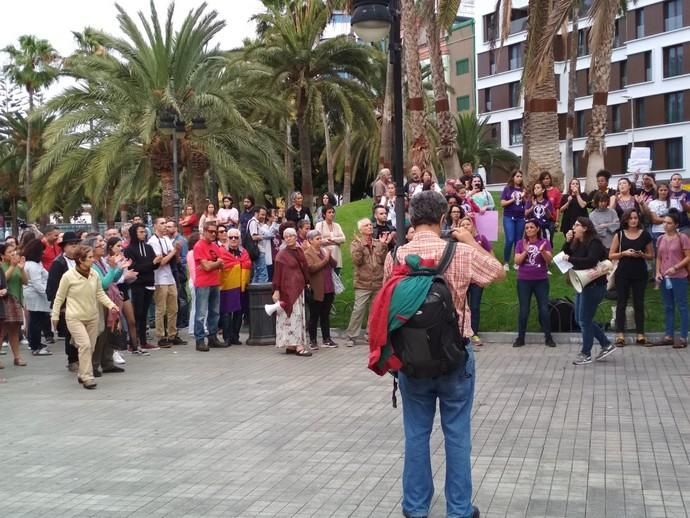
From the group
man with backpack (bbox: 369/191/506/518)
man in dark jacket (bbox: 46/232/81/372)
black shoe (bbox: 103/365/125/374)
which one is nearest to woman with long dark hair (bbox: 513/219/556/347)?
black shoe (bbox: 103/365/125/374)

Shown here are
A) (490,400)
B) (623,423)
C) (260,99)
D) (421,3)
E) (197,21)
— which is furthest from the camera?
(260,99)

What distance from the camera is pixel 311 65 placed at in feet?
94.9

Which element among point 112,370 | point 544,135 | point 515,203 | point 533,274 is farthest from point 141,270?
point 544,135

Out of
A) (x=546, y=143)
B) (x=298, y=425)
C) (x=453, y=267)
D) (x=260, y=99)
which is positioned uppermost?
(x=260, y=99)

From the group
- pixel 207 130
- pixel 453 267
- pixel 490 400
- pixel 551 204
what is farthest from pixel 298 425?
pixel 207 130

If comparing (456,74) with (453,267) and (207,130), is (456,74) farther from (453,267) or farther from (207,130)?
(453,267)

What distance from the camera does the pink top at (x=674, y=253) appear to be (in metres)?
12.2

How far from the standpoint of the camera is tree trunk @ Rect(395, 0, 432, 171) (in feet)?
76.6

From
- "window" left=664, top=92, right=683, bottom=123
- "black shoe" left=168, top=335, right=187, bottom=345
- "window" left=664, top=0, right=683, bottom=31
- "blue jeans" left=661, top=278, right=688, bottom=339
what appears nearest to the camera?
"blue jeans" left=661, top=278, right=688, bottom=339

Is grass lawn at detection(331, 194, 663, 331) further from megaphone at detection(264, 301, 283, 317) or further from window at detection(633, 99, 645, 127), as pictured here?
window at detection(633, 99, 645, 127)

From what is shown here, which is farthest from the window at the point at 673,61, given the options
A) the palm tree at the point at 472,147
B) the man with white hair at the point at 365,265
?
the man with white hair at the point at 365,265

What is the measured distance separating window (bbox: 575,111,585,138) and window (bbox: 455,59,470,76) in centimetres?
1283

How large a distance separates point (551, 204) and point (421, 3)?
8.92 m

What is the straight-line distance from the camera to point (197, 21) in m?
24.5
